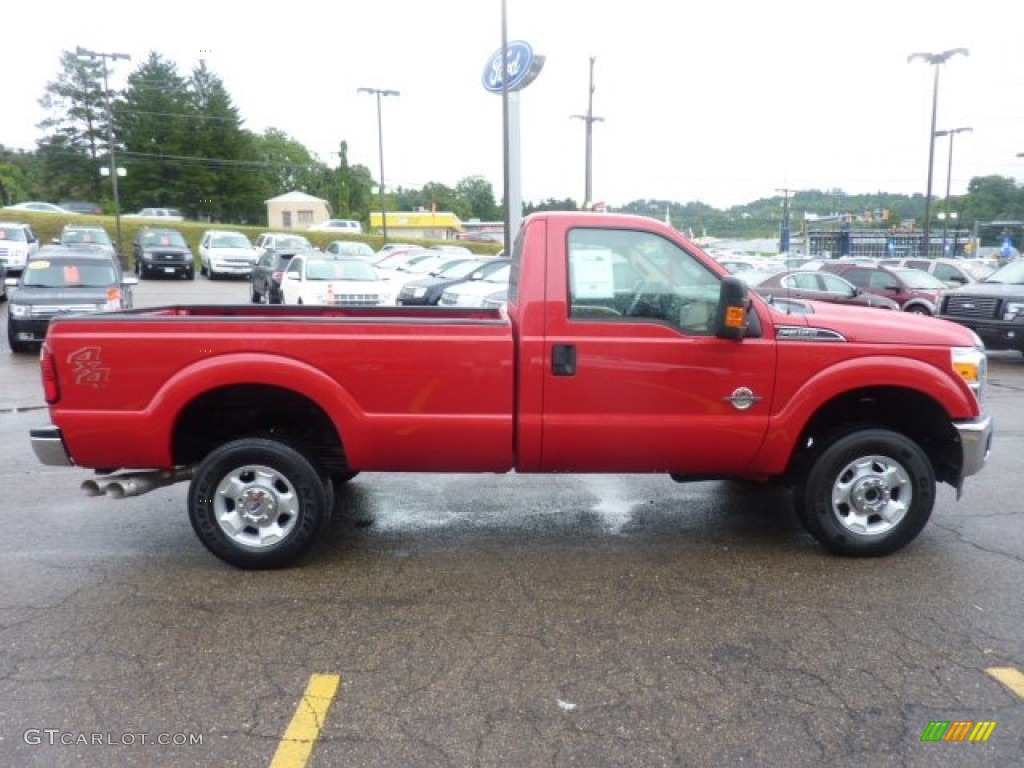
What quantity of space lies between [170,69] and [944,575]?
80.1 m

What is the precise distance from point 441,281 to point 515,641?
14097 mm

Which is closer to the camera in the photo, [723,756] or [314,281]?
[723,756]

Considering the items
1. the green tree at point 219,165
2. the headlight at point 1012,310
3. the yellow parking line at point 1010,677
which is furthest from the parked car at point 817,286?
the green tree at point 219,165

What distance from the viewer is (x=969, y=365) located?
479 cm

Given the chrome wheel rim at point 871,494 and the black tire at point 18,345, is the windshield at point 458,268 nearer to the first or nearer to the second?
the black tire at point 18,345

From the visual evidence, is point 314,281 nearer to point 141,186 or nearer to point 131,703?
point 131,703

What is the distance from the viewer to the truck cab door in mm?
4578

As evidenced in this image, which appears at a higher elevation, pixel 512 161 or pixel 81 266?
pixel 512 161

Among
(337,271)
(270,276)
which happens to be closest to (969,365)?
(337,271)

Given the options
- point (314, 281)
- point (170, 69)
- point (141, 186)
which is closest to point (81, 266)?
point (314, 281)

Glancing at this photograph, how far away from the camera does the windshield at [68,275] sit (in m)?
14.5

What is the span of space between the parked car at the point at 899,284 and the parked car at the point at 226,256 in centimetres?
2037

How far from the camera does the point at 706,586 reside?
178 inches

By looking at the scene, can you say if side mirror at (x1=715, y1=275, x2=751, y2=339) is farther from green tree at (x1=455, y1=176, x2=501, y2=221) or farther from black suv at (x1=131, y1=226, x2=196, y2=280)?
green tree at (x1=455, y1=176, x2=501, y2=221)
